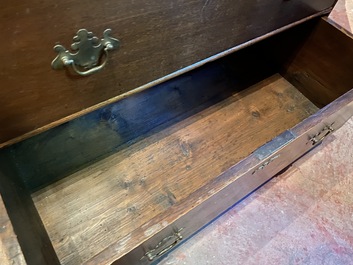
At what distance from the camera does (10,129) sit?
0.55 meters

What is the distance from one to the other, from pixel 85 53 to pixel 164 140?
49cm

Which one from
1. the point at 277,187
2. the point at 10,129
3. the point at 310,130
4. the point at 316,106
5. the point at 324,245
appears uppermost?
the point at 10,129

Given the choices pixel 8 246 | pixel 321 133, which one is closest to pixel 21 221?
pixel 8 246

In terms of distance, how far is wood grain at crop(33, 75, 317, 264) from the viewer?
81 cm

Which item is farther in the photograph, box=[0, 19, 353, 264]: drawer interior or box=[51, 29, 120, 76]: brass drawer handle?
box=[0, 19, 353, 264]: drawer interior

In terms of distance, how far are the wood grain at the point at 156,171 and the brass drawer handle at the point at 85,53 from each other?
0.41m

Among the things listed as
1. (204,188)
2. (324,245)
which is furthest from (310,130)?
(324,245)

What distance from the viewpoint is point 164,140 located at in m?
0.99

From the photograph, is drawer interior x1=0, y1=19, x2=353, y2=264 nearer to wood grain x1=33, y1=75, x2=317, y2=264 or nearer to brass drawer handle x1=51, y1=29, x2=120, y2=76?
wood grain x1=33, y1=75, x2=317, y2=264

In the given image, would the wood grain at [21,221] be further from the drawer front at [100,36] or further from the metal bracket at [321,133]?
the metal bracket at [321,133]

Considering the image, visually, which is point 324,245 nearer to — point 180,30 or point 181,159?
point 181,159

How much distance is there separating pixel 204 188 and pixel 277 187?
1.64 feet

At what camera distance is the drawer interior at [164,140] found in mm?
816

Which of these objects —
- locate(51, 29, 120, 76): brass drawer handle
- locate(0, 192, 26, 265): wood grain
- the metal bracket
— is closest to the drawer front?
locate(51, 29, 120, 76): brass drawer handle
